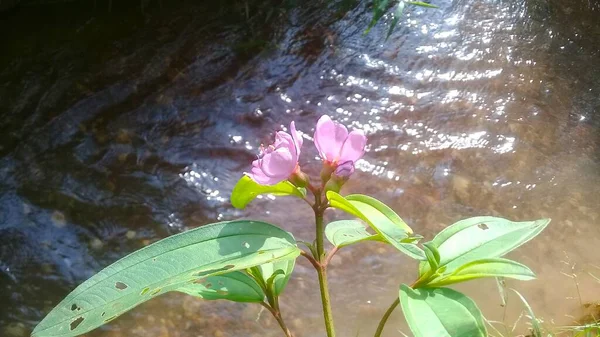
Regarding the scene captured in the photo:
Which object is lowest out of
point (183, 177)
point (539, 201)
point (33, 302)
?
point (33, 302)

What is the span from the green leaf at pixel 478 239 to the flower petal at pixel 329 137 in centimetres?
21

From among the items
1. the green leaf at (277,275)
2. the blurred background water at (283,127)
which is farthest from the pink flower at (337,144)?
the blurred background water at (283,127)

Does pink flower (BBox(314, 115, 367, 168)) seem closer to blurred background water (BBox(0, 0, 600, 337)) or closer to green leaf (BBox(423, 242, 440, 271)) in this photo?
green leaf (BBox(423, 242, 440, 271))

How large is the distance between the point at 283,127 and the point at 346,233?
5.47 ft

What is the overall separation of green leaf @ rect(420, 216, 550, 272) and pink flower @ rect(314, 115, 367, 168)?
7.6 inches

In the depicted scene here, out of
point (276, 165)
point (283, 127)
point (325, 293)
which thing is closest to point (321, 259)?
point (325, 293)

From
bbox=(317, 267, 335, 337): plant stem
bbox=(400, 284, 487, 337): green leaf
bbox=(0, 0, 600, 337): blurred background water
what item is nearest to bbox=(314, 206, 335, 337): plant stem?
bbox=(317, 267, 335, 337): plant stem

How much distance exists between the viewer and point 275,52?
2992mm

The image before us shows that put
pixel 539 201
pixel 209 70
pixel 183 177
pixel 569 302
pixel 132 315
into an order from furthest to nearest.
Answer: pixel 209 70
pixel 183 177
pixel 539 201
pixel 132 315
pixel 569 302

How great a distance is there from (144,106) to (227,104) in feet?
1.16

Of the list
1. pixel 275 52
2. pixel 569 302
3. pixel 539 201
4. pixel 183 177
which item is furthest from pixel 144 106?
pixel 569 302

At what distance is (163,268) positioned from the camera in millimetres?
873

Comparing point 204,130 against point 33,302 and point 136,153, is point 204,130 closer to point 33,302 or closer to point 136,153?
point 136,153

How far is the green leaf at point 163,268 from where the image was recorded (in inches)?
33.1
